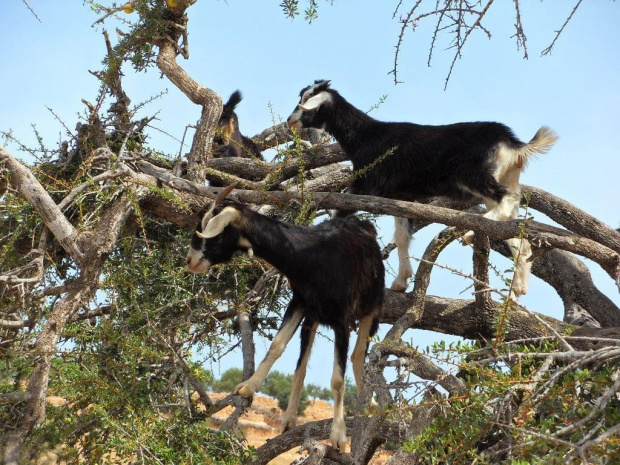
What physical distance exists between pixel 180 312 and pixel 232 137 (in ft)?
9.77

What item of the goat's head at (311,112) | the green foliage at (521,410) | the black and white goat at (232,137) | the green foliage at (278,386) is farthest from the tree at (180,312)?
the green foliage at (278,386)

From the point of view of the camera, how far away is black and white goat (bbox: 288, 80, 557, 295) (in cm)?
616

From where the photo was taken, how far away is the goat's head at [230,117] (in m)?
8.60

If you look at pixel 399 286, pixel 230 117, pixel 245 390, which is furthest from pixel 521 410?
pixel 230 117

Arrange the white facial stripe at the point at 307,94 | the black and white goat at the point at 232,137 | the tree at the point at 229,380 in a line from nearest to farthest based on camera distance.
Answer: the white facial stripe at the point at 307,94 → the black and white goat at the point at 232,137 → the tree at the point at 229,380

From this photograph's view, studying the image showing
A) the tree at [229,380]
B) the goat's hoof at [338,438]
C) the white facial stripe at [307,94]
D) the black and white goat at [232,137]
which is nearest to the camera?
the goat's hoof at [338,438]

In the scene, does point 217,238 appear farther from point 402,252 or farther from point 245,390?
point 402,252

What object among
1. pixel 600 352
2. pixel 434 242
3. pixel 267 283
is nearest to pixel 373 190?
pixel 434 242

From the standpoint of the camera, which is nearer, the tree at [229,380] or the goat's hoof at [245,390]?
the goat's hoof at [245,390]

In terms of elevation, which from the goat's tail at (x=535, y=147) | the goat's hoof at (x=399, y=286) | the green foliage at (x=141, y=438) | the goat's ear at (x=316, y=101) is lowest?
the green foliage at (x=141, y=438)

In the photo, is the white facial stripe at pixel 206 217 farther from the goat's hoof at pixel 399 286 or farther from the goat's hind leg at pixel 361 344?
the goat's hoof at pixel 399 286

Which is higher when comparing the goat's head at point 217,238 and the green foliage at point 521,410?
the goat's head at point 217,238

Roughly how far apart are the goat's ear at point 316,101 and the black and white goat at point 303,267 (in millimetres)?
2069

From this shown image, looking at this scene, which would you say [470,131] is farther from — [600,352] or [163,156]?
[600,352]
